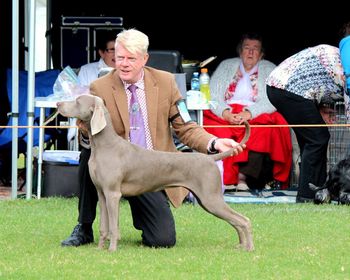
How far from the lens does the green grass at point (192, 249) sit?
5.46m

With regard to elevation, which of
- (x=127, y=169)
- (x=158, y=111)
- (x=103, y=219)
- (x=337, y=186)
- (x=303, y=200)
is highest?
(x=158, y=111)

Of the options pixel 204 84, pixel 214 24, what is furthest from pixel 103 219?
pixel 214 24

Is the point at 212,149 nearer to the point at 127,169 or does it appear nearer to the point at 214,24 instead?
the point at 127,169

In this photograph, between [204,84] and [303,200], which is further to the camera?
[204,84]

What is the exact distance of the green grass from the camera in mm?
5461

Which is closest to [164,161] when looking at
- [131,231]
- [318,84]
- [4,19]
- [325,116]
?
[131,231]

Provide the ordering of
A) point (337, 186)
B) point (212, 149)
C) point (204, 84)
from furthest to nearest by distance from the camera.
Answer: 1. point (204, 84)
2. point (337, 186)
3. point (212, 149)

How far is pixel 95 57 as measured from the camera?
11.1 metres

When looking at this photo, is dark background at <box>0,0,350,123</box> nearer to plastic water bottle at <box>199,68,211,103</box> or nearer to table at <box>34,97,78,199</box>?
plastic water bottle at <box>199,68,211,103</box>

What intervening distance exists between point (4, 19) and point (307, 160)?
4.18 m

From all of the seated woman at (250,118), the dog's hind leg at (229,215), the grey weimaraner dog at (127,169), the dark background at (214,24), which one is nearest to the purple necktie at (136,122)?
the grey weimaraner dog at (127,169)

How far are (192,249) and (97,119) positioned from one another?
0.96 m

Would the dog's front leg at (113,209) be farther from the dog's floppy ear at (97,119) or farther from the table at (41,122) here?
the table at (41,122)

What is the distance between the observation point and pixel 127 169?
6.03 m
